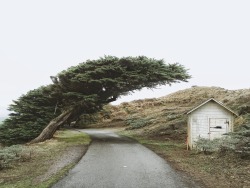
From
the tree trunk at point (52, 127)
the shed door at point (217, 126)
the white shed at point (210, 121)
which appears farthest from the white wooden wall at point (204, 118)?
the tree trunk at point (52, 127)

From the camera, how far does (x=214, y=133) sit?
2033 cm

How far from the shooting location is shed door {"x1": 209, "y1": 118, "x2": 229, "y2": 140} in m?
20.3

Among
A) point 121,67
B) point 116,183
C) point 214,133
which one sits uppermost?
point 121,67

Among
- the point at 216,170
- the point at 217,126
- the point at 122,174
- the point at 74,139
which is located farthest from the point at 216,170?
the point at 74,139

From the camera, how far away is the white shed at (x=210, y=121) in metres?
20.3

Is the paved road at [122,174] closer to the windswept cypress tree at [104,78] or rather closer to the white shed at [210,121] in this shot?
the white shed at [210,121]

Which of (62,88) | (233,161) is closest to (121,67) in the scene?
(62,88)

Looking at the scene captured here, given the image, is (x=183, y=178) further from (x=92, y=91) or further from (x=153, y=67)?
(x=92, y=91)

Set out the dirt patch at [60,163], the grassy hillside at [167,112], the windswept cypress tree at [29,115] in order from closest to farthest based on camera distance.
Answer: the dirt patch at [60,163], the windswept cypress tree at [29,115], the grassy hillside at [167,112]

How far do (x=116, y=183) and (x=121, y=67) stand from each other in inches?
662

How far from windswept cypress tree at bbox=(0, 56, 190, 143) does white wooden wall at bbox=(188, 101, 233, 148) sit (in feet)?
20.9

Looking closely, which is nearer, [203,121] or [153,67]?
[203,121]

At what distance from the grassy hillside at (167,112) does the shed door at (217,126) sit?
2.72m

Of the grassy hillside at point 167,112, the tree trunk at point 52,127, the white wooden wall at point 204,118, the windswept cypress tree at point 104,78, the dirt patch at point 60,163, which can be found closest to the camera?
the dirt patch at point 60,163
